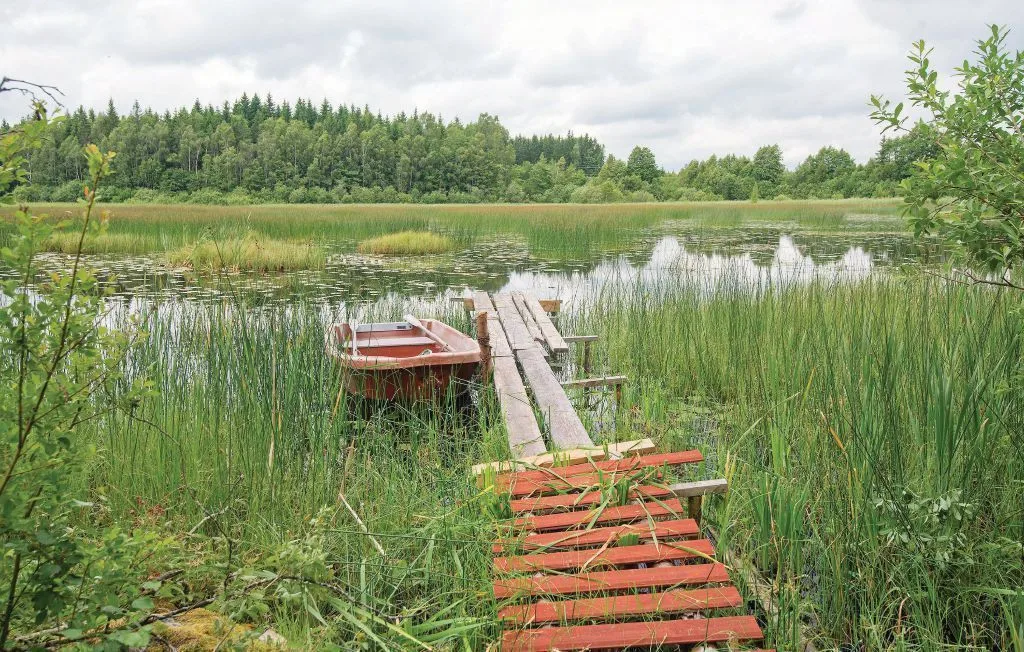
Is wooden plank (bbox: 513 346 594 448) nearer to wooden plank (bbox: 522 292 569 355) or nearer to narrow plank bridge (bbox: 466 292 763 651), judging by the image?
narrow plank bridge (bbox: 466 292 763 651)

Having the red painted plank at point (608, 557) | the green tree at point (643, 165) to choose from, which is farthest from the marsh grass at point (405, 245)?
the green tree at point (643, 165)

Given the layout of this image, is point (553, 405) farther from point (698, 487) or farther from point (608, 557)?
point (608, 557)

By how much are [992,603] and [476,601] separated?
168 cm

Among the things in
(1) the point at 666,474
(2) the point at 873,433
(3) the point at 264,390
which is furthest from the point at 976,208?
(3) the point at 264,390

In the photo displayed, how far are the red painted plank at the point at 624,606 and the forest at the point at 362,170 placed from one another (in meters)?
48.7

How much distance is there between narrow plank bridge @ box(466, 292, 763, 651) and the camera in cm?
193

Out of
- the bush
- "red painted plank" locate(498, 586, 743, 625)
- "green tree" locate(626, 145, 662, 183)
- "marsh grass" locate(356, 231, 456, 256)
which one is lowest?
"red painted plank" locate(498, 586, 743, 625)

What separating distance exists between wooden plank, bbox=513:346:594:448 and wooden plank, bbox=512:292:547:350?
0.88 ft

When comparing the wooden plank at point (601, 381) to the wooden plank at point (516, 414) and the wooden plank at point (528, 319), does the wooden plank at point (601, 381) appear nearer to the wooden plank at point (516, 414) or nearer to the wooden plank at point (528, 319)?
the wooden plank at point (516, 414)

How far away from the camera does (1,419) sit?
3.99 feet

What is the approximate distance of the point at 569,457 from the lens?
3074mm

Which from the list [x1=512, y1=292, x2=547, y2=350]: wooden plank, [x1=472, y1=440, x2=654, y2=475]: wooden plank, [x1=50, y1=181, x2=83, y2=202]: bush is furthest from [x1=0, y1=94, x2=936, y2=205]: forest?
[x1=472, y1=440, x2=654, y2=475]: wooden plank

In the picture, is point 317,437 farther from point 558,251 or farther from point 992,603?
point 558,251

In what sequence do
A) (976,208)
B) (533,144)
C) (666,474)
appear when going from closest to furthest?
1. (976,208)
2. (666,474)
3. (533,144)
